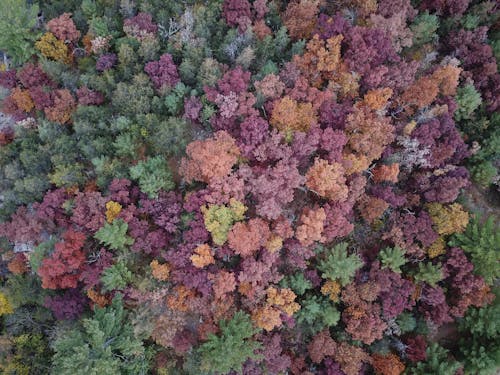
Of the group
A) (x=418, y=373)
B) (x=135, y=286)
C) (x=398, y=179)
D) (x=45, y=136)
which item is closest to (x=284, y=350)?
(x=418, y=373)

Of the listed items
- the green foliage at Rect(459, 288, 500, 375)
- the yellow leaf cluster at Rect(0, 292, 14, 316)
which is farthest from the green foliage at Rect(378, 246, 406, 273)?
the yellow leaf cluster at Rect(0, 292, 14, 316)

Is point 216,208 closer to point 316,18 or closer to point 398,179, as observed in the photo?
point 398,179

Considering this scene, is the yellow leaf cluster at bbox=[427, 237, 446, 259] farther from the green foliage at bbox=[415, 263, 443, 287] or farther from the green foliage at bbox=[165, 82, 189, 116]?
the green foliage at bbox=[165, 82, 189, 116]

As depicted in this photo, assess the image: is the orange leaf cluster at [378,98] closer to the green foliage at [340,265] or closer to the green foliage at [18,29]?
the green foliage at [340,265]

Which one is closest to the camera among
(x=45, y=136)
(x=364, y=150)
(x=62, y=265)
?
(x=62, y=265)

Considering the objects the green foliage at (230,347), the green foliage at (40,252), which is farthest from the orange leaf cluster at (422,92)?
the green foliage at (40,252)

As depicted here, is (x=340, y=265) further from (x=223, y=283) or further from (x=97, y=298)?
(x=97, y=298)
